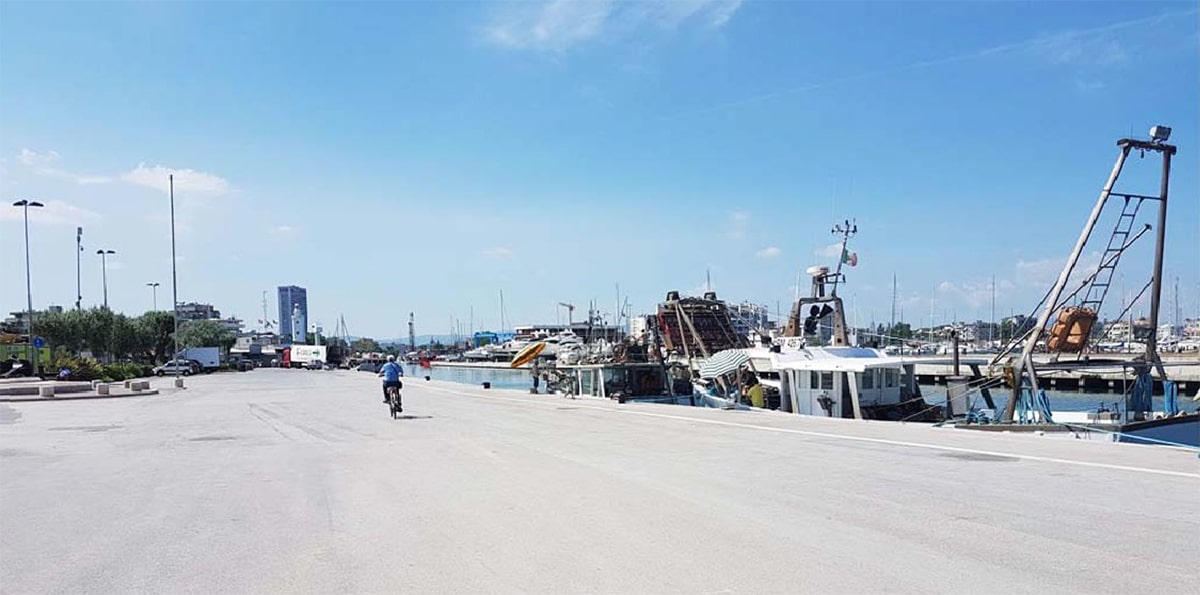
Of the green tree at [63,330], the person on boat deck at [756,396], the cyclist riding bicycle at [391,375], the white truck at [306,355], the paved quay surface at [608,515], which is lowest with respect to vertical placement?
the white truck at [306,355]

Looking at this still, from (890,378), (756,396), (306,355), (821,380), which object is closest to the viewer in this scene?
(821,380)

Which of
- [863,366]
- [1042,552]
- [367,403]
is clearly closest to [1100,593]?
[1042,552]

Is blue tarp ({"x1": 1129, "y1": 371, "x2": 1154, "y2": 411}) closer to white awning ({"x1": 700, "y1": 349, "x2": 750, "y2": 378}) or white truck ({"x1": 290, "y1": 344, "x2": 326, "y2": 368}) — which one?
white awning ({"x1": 700, "y1": 349, "x2": 750, "y2": 378})

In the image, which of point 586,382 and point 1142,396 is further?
point 586,382

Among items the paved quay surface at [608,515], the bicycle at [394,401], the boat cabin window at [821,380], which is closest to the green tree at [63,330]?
the bicycle at [394,401]

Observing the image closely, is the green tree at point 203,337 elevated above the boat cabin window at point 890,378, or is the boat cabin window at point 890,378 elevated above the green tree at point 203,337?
the green tree at point 203,337

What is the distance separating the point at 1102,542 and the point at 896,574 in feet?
7.04

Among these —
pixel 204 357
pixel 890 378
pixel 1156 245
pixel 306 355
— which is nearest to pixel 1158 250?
pixel 1156 245

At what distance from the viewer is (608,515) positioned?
28.8 ft

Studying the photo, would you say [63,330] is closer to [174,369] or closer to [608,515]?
[174,369]

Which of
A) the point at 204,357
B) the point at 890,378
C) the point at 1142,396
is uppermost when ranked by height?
the point at 890,378

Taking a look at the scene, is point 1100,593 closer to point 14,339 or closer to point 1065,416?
point 1065,416

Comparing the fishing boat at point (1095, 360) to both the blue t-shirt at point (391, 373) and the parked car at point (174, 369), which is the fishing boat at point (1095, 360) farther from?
the parked car at point (174, 369)

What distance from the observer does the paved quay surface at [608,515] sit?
21.4ft
